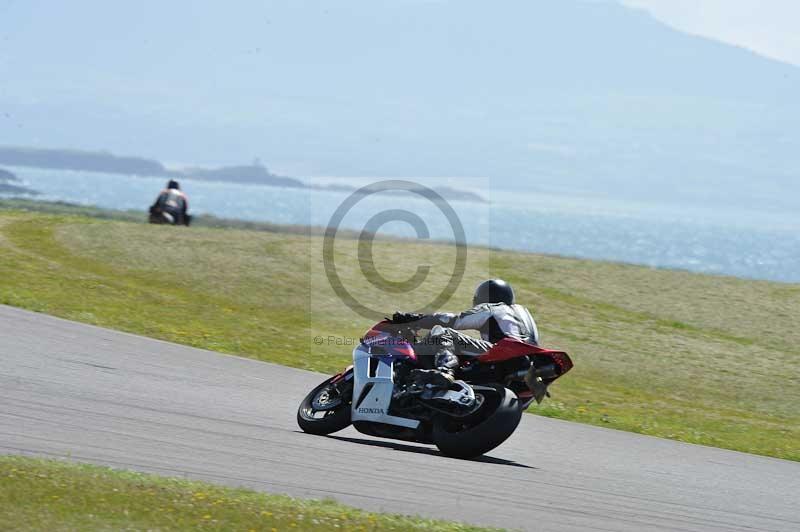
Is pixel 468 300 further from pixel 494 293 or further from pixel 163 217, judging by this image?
pixel 494 293

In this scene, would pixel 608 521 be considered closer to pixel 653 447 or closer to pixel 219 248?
pixel 653 447

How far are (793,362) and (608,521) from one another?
16581 millimetres

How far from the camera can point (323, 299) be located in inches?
1027

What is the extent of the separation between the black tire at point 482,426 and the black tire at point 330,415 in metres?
1.10

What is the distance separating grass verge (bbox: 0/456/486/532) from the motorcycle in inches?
94.9

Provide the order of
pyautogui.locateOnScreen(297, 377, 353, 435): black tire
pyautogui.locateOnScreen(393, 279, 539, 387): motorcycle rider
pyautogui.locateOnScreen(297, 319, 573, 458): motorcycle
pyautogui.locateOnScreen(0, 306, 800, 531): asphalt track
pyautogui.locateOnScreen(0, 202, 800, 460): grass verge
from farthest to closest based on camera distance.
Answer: pyautogui.locateOnScreen(0, 202, 800, 460): grass verge < pyautogui.locateOnScreen(297, 377, 353, 435): black tire < pyautogui.locateOnScreen(393, 279, 539, 387): motorcycle rider < pyautogui.locateOnScreen(297, 319, 573, 458): motorcycle < pyautogui.locateOnScreen(0, 306, 800, 531): asphalt track

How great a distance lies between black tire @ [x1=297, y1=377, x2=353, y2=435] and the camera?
37.6 feet

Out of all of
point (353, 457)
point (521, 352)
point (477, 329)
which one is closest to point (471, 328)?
point (477, 329)

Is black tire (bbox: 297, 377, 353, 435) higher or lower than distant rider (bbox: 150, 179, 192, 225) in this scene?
lower

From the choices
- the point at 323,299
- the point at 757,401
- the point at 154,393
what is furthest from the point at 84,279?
the point at 757,401

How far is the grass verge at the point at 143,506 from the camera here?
23.8ft

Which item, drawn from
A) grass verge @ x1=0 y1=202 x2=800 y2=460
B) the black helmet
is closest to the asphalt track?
the black helmet

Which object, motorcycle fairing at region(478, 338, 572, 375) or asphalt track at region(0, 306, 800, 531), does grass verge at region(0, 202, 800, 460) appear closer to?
asphalt track at region(0, 306, 800, 531)

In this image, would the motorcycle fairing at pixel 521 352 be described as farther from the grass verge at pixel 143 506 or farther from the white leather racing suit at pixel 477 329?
the grass verge at pixel 143 506
